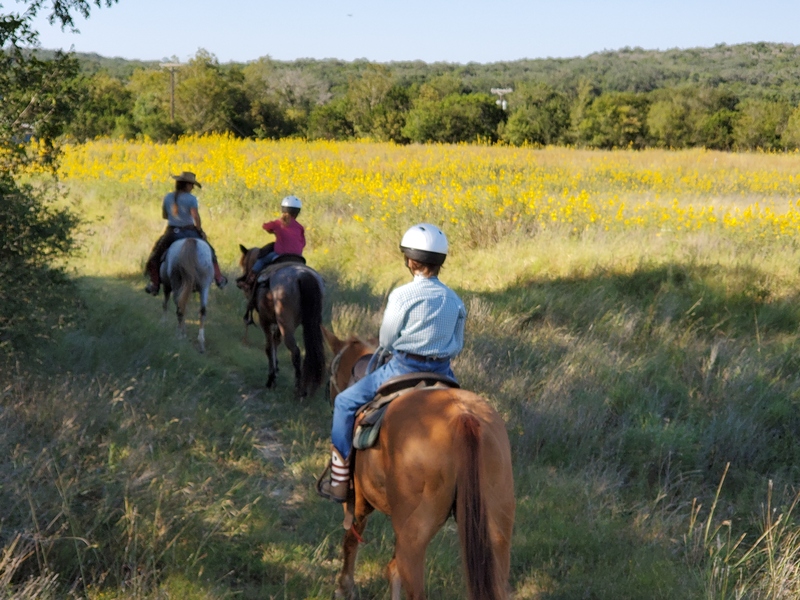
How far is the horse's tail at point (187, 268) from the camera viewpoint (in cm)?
1009

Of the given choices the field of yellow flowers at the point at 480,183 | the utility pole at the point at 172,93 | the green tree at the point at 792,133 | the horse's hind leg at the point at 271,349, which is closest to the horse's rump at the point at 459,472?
the horse's hind leg at the point at 271,349

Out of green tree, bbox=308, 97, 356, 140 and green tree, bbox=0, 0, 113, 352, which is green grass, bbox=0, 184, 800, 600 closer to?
green tree, bbox=0, 0, 113, 352

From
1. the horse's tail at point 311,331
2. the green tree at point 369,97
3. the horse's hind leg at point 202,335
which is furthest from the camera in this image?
the green tree at point 369,97

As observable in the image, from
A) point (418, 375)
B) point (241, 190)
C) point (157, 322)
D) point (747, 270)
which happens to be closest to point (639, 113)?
point (241, 190)

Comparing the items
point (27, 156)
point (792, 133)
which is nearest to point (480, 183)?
point (27, 156)

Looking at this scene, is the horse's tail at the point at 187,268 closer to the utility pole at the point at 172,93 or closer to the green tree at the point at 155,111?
the green tree at the point at 155,111

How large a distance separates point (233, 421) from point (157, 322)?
3.54 meters

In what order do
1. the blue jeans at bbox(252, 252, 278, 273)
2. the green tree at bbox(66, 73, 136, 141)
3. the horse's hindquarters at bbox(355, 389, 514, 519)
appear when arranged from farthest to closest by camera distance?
1. the green tree at bbox(66, 73, 136, 141)
2. the blue jeans at bbox(252, 252, 278, 273)
3. the horse's hindquarters at bbox(355, 389, 514, 519)

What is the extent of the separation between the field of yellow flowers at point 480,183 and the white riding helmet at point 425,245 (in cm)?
896

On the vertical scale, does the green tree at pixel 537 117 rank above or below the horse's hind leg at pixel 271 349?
above

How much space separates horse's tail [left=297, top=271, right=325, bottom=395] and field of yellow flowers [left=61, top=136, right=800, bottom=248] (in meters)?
5.33

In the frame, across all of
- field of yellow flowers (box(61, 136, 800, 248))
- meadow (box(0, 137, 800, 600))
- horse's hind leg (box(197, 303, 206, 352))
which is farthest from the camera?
field of yellow flowers (box(61, 136, 800, 248))

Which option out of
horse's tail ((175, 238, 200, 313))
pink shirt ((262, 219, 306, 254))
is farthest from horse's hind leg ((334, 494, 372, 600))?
horse's tail ((175, 238, 200, 313))

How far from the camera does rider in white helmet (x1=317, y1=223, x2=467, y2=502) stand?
4.21 meters
